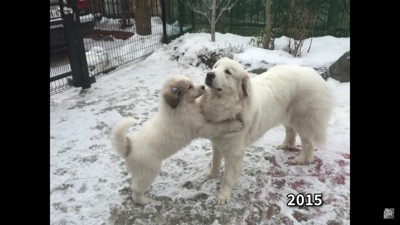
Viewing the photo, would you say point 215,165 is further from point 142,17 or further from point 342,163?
point 142,17

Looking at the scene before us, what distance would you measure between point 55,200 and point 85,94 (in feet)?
9.64

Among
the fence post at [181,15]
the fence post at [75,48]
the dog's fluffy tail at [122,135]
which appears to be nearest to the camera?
the dog's fluffy tail at [122,135]

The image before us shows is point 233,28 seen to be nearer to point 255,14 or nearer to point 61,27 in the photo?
point 255,14

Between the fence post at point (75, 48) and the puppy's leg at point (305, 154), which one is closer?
the puppy's leg at point (305, 154)

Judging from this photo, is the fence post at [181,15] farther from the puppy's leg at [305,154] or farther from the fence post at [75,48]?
the puppy's leg at [305,154]

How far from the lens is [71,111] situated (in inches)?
203

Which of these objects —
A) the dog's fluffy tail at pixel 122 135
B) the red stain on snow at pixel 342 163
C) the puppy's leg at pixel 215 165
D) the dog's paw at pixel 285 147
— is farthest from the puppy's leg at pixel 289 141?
the dog's fluffy tail at pixel 122 135

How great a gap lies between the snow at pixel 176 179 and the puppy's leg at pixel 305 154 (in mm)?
73

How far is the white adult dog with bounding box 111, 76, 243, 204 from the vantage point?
287 centimetres

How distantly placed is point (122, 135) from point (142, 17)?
5374mm

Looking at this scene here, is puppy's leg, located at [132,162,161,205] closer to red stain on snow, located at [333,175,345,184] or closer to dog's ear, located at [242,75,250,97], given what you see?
dog's ear, located at [242,75,250,97]

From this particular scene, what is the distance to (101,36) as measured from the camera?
21.2ft

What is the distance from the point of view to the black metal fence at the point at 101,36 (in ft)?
18.0
